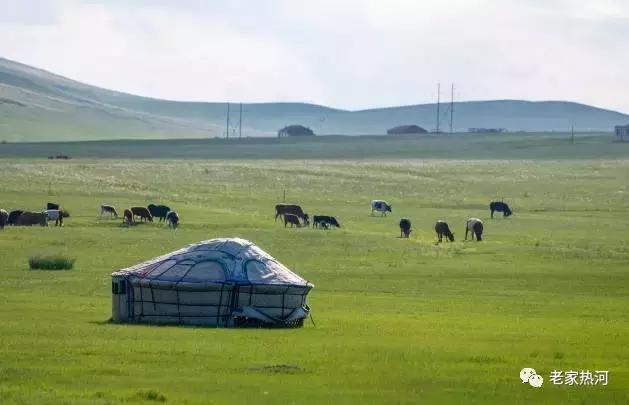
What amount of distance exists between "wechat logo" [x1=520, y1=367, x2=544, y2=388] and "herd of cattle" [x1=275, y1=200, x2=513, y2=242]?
32.6 m

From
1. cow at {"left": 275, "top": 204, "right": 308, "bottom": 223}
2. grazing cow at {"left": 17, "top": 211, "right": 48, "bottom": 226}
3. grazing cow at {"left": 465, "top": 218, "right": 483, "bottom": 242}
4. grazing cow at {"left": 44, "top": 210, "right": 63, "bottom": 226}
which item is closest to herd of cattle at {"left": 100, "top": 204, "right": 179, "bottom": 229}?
grazing cow at {"left": 44, "top": 210, "right": 63, "bottom": 226}

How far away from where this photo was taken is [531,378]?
2006cm

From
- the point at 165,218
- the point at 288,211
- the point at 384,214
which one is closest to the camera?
the point at 165,218

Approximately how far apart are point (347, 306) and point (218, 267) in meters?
5.55

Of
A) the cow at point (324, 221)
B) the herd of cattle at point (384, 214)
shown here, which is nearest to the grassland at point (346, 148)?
the herd of cattle at point (384, 214)

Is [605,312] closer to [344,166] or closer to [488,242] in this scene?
[488,242]

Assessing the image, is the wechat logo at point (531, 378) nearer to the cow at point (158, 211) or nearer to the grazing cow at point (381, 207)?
the cow at point (158, 211)

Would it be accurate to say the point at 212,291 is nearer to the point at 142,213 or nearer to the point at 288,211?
the point at 142,213

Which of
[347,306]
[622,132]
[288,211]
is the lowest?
[347,306]

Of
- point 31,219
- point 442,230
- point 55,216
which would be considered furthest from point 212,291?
point 55,216

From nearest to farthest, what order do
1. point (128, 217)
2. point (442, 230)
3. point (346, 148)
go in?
point (442, 230) → point (128, 217) → point (346, 148)

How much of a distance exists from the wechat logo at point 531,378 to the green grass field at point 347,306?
224 millimetres

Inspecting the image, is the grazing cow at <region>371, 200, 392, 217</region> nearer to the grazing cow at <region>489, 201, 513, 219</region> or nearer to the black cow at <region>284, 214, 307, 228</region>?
the grazing cow at <region>489, 201, 513, 219</region>

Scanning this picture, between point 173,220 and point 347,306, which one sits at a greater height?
→ point 173,220
